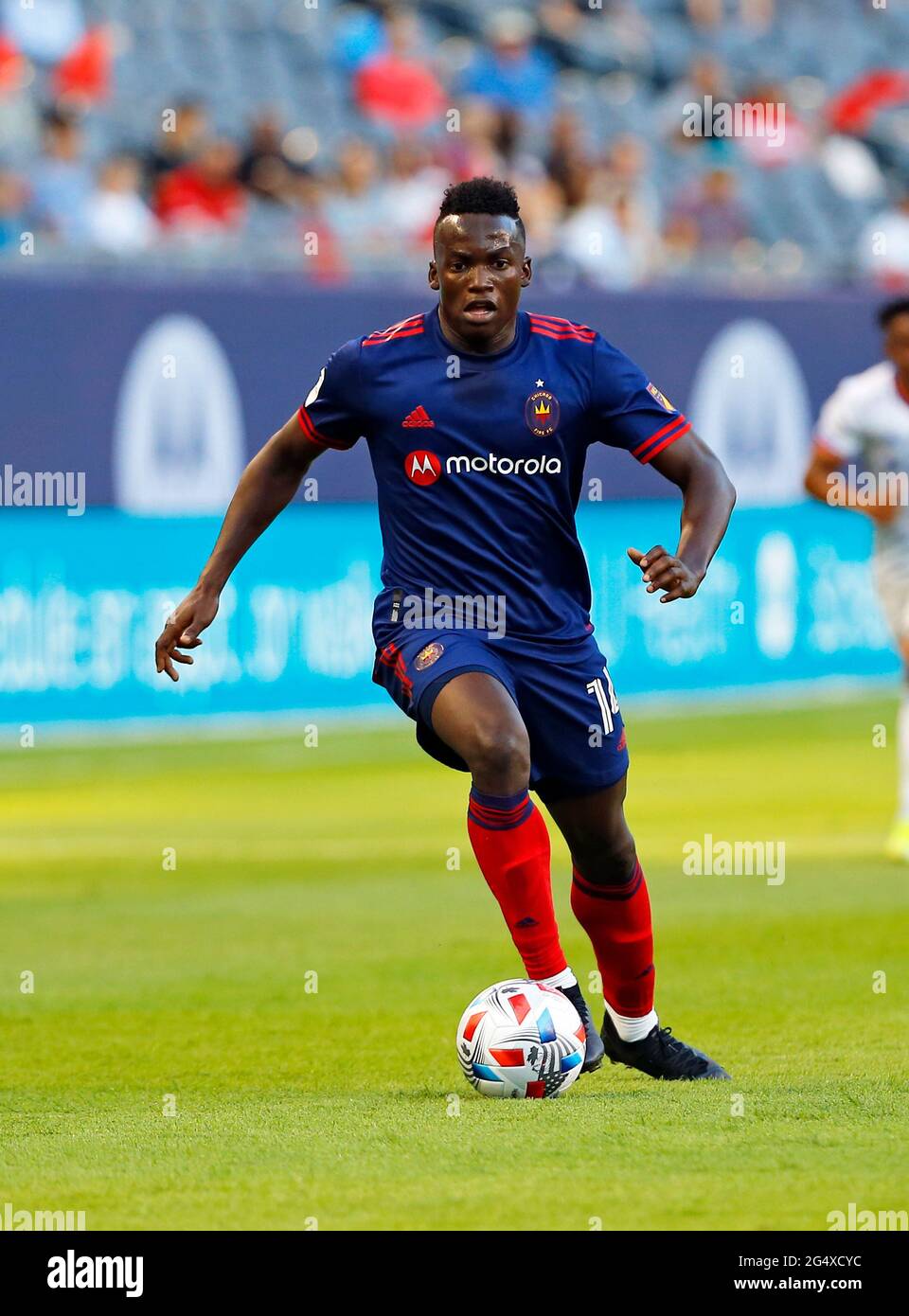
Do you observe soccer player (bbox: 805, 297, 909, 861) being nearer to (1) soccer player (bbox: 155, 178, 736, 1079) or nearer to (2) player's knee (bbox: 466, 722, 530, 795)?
(1) soccer player (bbox: 155, 178, 736, 1079)

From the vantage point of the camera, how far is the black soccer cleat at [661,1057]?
6773 millimetres

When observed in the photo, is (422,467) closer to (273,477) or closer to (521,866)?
(273,477)

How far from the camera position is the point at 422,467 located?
6.69 metres

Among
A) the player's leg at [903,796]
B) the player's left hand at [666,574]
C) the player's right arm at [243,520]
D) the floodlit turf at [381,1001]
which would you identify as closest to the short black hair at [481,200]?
the player's right arm at [243,520]

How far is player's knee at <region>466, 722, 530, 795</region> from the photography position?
20.5ft

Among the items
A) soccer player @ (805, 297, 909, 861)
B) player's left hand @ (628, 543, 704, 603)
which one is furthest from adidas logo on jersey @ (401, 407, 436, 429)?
soccer player @ (805, 297, 909, 861)

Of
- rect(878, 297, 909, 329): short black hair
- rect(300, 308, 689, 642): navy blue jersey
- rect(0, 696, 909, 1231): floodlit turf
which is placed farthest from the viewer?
rect(878, 297, 909, 329): short black hair

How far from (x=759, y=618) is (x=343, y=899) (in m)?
9.53

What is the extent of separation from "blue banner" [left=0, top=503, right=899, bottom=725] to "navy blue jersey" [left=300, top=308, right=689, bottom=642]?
9.24 m

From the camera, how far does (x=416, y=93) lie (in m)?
20.7

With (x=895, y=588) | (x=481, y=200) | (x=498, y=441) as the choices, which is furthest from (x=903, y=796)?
(x=481, y=200)
